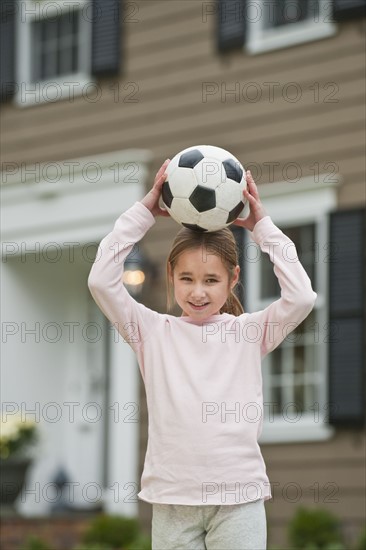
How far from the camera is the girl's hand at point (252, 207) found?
4.30 m

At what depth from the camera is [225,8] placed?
32.5ft

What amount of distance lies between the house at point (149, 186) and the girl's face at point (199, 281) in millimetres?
4859

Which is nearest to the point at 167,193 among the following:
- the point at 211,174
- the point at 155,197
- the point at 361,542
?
the point at 155,197

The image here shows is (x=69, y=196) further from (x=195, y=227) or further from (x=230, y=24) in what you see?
(x=195, y=227)

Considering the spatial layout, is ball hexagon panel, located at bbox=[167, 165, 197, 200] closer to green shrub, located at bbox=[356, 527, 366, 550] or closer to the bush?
green shrub, located at bbox=[356, 527, 366, 550]

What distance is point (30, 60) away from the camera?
37.2ft

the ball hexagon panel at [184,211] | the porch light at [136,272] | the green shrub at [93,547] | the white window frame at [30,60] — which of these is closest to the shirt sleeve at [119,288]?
the ball hexagon panel at [184,211]

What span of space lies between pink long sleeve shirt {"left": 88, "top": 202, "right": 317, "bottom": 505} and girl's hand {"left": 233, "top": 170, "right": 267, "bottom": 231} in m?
0.03

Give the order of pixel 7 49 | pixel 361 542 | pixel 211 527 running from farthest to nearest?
pixel 7 49
pixel 361 542
pixel 211 527

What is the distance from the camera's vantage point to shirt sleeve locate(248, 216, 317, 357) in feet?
13.7

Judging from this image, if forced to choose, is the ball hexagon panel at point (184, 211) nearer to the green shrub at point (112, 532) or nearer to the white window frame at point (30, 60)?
the green shrub at point (112, 532)

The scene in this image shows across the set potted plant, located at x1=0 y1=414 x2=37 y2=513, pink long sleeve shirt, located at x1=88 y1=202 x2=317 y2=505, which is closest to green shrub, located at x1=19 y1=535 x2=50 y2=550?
potted plant, located at x1=0 y1=414 x2=37 y2=513

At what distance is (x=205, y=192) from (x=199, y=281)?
1.10 feet

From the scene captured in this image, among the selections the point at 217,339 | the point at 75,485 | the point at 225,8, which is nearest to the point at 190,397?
the point at 217,339
